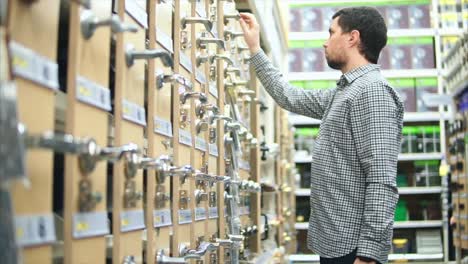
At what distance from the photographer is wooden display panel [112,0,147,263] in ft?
4.00

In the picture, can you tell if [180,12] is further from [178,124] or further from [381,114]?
[381,114]

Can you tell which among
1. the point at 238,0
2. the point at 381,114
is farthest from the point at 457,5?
the point at 381,114

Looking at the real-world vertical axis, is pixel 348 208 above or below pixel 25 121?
below

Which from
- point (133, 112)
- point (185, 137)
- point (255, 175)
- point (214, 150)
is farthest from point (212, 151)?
point (255, 175)

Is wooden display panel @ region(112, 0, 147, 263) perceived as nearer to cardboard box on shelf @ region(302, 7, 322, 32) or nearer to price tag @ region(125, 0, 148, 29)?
price tag @ region(125, 0, 148, 29)

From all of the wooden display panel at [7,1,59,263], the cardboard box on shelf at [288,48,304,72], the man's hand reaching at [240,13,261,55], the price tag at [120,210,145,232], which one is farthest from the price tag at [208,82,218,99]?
the cardboard box on shelf at [288,48,304,72]

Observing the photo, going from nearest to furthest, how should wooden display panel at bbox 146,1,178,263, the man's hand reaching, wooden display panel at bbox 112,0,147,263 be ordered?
wooden display panel at bbox 112,0,147,263 < wooden display panel at bbox 146,1,178,263 < the man's hand reaching

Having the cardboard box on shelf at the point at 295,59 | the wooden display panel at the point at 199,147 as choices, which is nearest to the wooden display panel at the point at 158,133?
the wooden display panel at the point at 199,147

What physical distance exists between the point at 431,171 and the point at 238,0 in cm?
439

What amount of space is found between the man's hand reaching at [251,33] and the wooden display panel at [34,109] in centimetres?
146

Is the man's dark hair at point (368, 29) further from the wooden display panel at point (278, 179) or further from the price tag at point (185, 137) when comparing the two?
the wooden display panel at point (278, 179)

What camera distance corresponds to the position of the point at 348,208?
73.7 inches

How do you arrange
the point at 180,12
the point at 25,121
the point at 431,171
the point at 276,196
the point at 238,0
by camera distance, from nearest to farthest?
the point at 25,121, the point at 180,12, the point at 238,0, the point at 276,196, the point at 431,171

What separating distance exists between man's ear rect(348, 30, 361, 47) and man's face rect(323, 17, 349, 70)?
2cm
